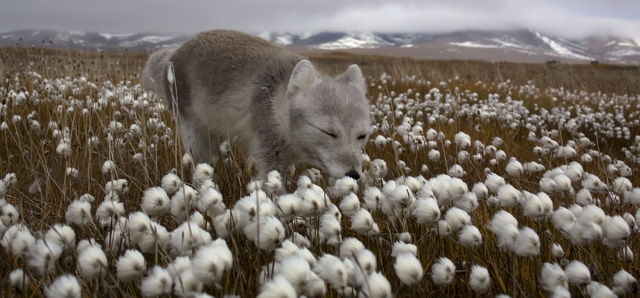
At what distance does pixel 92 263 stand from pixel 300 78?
3.07 m

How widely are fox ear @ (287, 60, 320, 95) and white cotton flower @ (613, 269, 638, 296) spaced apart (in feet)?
10.6

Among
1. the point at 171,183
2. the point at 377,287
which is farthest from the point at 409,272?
the point at 171,183

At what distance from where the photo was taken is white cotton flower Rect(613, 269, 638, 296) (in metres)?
2.01

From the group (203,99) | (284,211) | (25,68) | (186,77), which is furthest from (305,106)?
(25,68)

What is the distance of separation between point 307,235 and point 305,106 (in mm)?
1866

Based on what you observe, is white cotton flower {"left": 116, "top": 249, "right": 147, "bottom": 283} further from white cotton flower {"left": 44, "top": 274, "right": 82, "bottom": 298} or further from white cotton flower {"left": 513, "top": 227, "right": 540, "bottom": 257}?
white cotton flower {"left": 513, "top": 227, "right": 540, "bottom": 257}

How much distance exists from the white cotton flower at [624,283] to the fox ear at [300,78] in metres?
3.22

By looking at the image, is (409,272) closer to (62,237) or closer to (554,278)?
(554,278)

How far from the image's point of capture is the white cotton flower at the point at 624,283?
6.60 feet

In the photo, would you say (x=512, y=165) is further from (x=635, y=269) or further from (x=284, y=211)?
(x=284, y=211)

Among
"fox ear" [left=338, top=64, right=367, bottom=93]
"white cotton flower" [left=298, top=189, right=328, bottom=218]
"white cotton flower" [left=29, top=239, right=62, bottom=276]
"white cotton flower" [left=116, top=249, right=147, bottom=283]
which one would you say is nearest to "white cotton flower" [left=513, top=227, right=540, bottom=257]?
"white cotton flower" [left=298, top=189, right=328, bottom=218]

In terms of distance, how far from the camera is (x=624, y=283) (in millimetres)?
2033

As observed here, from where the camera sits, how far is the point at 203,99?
5289 mm

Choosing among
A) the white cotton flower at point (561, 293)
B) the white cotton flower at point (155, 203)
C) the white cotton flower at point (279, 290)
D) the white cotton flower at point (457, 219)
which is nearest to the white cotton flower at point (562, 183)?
the white cotton flower at point (457, 219)
